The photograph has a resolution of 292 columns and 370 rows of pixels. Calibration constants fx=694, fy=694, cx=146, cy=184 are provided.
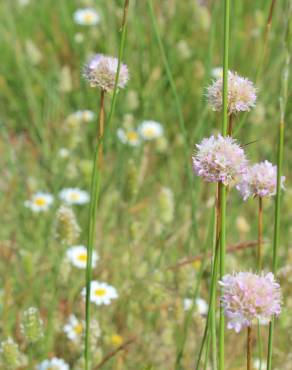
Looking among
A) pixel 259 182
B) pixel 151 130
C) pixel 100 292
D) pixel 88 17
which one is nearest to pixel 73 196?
pixel 151 130

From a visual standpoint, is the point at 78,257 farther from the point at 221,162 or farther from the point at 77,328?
the point at 221,162

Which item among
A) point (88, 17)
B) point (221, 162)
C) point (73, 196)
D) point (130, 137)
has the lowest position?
point (221, 162)

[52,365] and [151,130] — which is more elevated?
[151,130]

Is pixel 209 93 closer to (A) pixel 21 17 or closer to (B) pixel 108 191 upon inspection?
(B) pixel 108 191

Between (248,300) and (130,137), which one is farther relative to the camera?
(130,137)

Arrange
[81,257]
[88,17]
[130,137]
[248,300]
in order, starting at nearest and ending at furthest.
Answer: [248,300] → [81,257] → [130,137] → [88,17]

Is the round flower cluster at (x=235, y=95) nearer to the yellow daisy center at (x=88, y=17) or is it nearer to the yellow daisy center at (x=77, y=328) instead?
the yellow daisy center at (x=77, y=328)

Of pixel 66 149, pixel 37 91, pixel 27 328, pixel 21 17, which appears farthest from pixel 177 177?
pixel 21 17
